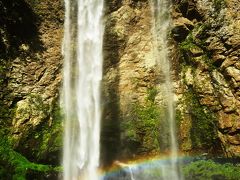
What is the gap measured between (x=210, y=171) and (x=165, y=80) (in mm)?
4429

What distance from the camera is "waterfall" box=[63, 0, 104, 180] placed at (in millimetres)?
16484

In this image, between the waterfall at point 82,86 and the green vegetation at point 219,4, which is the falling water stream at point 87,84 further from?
the green vegetation at point 219,4

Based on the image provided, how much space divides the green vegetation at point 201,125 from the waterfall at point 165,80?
2.67 feet

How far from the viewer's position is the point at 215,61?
666 inches

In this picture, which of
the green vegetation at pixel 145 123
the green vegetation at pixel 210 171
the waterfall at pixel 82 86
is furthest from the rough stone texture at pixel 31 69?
the green vegetation at pixel 210 171

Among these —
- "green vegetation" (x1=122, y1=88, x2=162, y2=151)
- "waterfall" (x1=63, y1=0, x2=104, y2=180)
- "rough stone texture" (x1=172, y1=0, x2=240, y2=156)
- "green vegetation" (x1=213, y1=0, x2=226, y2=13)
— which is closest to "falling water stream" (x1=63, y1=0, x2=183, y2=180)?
"waterfall" (x1=63, y1=0, x2=104, y2=180)

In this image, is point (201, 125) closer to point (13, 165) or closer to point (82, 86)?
point (82, 86)

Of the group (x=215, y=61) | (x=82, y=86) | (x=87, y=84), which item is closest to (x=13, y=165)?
(x=82, y=86)

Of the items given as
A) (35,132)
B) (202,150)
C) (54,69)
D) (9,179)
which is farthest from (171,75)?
(9,179)

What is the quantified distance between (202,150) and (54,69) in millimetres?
7391

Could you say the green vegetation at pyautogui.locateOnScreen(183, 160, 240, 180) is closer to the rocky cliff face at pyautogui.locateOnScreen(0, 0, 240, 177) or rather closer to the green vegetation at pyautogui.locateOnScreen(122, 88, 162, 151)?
the rocky cliff face at pyautogui.locateOnScreen(0, 0, 240, 177)

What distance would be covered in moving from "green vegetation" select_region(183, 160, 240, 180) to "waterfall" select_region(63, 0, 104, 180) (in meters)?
3.84

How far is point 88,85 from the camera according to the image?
1778 centimetres

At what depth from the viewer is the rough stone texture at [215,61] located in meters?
16.1
